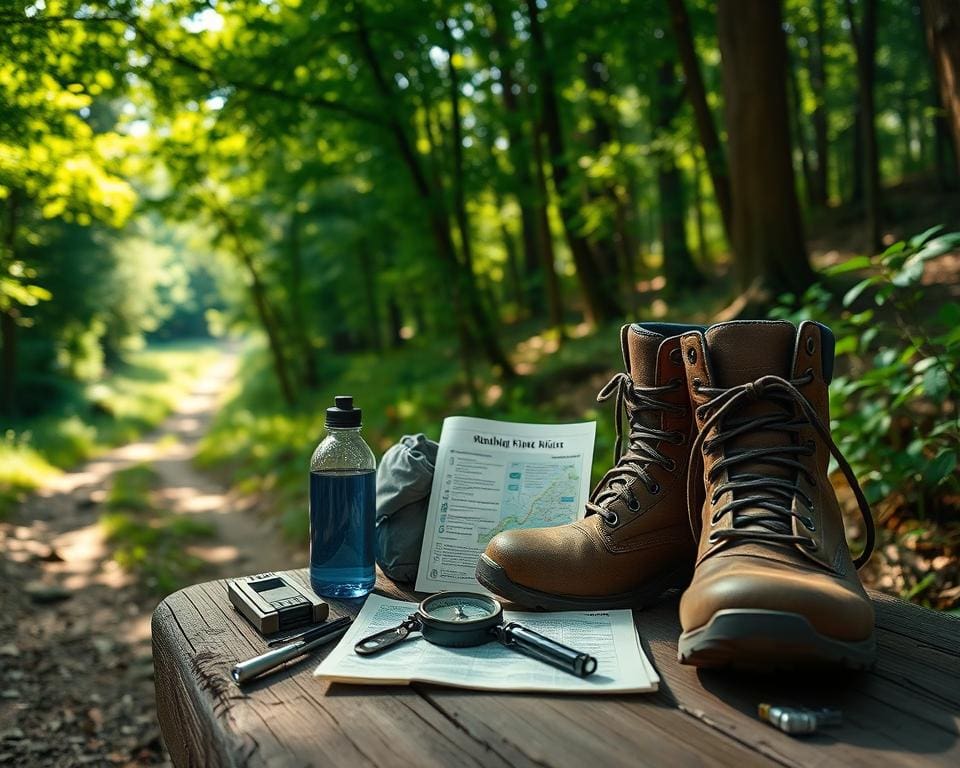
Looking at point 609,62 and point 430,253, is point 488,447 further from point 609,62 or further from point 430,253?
point 609,62

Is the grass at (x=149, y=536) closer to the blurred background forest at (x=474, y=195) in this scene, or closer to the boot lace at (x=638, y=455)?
the blurred background forest at (x=474, y=195)

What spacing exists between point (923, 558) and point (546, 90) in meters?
7.03

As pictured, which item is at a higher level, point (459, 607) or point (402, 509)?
point (402, 509)

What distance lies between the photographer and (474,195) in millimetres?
8586

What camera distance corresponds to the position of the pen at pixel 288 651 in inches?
49.4

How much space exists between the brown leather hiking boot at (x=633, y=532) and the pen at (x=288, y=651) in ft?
1.06

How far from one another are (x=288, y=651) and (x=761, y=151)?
5.39 metres

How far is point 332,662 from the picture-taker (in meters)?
1.27

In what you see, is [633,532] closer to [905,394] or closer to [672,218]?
[905,394]

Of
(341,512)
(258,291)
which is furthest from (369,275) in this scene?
(341,512)

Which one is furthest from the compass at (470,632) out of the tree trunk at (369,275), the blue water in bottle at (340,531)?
the tree trunk at (369,275)

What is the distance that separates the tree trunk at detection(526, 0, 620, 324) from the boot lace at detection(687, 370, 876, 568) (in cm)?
649

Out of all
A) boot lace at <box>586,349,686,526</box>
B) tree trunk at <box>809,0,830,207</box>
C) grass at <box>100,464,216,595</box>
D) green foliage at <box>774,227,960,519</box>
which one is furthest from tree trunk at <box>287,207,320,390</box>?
boot lace at <box>586,349,686,526</box>

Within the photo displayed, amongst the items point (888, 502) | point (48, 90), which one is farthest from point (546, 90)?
point (888, 502)
